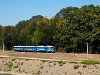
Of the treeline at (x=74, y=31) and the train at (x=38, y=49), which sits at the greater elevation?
the treeline at (x=74, y=31)

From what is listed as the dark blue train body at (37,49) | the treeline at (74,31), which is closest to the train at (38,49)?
the dark blue train body at (37,49)

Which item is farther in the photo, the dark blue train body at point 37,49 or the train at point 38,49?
the dark blue train body at point 37,49

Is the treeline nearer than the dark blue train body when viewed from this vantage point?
Yes

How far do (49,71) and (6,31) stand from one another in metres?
95.5

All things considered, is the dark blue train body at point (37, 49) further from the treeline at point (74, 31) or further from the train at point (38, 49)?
the treeline at point (74, 31)

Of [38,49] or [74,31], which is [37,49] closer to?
[38,49]

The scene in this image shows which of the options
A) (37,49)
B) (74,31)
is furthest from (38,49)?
(74,31)

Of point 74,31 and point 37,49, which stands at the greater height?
point 74,31

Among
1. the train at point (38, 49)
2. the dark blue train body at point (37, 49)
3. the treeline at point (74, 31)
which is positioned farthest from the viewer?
the dark blue train body at point (37, 49)

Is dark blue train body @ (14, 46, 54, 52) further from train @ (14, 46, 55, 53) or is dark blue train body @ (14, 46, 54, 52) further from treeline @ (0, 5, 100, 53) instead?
treeline @ (0, 5, 100, 53)

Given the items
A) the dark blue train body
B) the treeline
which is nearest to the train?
the dark blue train body

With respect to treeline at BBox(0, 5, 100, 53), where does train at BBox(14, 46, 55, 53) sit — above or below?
below

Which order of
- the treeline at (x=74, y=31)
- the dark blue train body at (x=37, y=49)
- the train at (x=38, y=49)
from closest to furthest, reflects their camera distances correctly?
1. the treeline at (x=74, y=31)
2. the train at (x=38, y=49)
3. the dark blue train body at (x=37, y=49)

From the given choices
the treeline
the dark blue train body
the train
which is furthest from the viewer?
the dark blue train body
